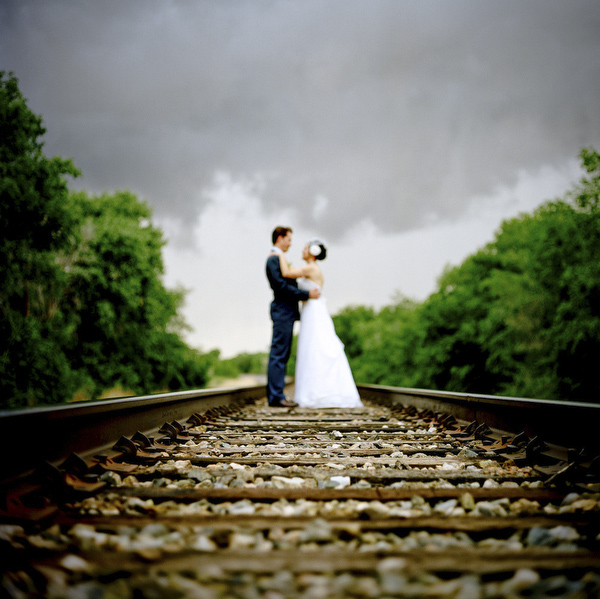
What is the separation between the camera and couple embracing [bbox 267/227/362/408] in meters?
6.15

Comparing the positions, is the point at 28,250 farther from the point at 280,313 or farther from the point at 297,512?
the point at 297,512

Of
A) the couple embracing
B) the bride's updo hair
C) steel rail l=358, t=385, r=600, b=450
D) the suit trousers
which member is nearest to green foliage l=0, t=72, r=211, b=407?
the suit trousers

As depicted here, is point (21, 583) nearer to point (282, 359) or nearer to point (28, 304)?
point (282, 359)

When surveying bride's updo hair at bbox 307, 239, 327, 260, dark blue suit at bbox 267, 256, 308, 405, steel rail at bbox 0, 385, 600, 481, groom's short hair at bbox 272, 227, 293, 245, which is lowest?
steel rail at bbox 0, 385, 600, 481

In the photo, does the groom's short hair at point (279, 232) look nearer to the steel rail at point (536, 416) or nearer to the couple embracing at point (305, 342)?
the couple embracing at point (305, 342)

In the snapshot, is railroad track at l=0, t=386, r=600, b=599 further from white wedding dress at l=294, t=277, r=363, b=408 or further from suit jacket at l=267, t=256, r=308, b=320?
suit jacket at l=267, t=256, r=308, b=320

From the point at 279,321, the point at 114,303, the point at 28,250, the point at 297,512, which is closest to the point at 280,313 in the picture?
the point at 279,321

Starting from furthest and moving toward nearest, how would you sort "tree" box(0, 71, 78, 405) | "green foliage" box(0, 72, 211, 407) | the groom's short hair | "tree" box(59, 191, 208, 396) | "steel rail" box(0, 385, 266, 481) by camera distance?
"tree" box(59, 191, 208, 396) < "green foliage" box(0, 72, 211, 407) < "tree" box(0, 71, 78, 405) < the groom's short hair < "steel rail" box(0, 385, 266, 481)

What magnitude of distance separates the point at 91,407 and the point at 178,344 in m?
27.1

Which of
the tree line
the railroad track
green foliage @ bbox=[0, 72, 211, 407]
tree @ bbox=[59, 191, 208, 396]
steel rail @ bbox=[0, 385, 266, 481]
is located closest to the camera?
the railroad track

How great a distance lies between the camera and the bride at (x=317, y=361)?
6133 millimetres

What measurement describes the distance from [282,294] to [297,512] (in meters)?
4.78

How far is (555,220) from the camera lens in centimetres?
2056

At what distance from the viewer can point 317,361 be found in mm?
6184
